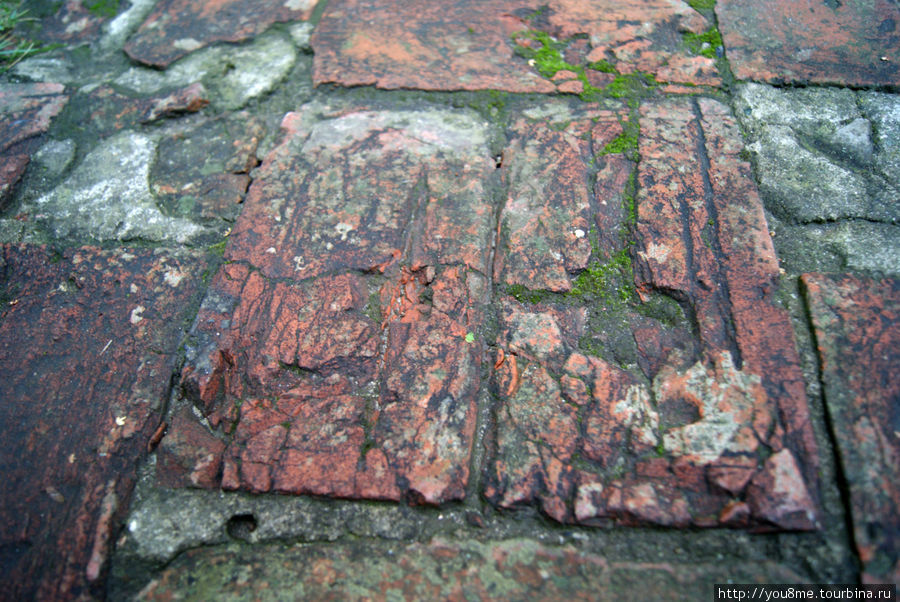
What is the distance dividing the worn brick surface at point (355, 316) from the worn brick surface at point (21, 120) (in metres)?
0.77

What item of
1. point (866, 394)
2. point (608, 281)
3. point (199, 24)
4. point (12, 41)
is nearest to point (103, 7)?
point (12, 41)

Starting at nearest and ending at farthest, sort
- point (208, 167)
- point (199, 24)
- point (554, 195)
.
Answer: point (554, 195)
point (208, 167)
point (199, 24)

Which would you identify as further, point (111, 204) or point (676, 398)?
point (111, 204)

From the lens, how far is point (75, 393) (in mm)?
1313

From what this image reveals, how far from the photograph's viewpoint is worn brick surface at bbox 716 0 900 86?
180 cm

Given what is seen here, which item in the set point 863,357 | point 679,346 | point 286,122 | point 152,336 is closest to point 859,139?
point 863,357

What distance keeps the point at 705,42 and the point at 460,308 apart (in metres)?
1.35

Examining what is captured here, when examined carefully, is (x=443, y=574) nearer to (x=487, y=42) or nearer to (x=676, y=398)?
(x=676, y=398)

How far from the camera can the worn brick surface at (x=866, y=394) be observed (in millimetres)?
1015

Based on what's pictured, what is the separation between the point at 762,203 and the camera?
4.94ft

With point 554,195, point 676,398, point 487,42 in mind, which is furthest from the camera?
point 487,42

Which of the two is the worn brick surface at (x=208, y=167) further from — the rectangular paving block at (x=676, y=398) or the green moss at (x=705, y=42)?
the green moss at (x=705, y=42)

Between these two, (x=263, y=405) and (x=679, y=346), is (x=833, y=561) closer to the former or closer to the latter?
(x=679, y=346)

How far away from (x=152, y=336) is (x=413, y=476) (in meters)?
0.74
